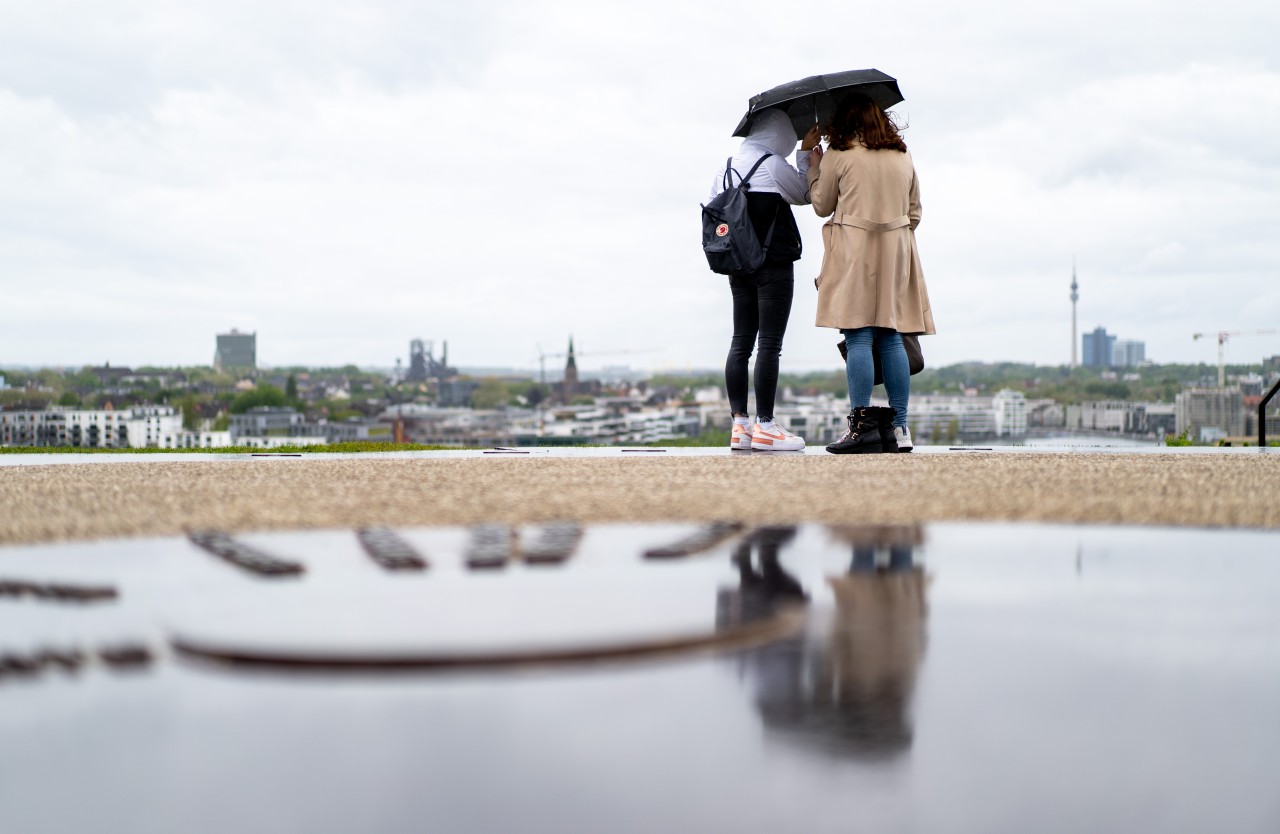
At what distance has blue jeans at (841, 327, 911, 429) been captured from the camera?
554 cm

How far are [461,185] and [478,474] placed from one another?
28.1 metres

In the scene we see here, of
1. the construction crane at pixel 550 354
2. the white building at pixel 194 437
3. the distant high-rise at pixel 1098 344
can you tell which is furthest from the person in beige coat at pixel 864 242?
the distant high-rise at pixel 1098 344

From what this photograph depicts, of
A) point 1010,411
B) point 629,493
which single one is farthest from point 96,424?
point 629,493

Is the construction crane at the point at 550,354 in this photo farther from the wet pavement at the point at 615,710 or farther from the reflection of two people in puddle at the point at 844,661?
the wet pavement at the point at 615,710

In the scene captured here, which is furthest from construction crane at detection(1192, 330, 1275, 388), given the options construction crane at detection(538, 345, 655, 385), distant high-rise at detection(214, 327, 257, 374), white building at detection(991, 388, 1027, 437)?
distant high-rise at detection(214, 327, 257, 374)

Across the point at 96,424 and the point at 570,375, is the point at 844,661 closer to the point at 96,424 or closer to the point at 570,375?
the point at 96,424

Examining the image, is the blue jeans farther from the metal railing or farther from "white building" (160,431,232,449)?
"white building" (160,431,232,449)

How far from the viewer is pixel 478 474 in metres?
4.16

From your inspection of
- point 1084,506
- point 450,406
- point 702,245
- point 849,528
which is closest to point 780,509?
point 849,528

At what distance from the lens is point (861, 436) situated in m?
5.60

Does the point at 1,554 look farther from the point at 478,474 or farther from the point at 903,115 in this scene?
the point at 903,115

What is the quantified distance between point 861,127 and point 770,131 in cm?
46

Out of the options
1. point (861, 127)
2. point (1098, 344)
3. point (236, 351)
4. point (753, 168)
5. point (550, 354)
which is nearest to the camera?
point (861, 127)

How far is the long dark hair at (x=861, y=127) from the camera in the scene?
5.43 metres
